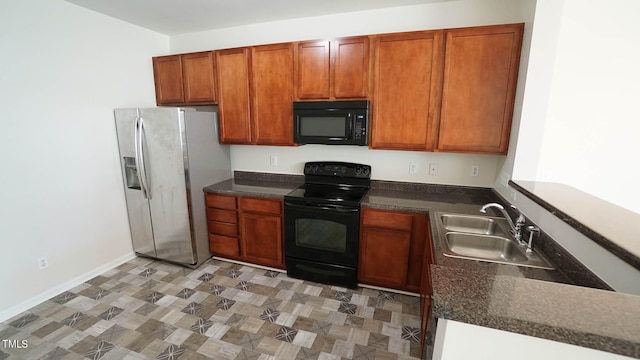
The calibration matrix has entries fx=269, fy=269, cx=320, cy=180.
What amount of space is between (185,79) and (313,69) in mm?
1586

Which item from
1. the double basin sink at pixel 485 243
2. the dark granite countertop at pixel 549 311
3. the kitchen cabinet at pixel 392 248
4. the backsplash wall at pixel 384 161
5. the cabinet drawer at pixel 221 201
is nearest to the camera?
the dark granite countertop at pixel 549 311

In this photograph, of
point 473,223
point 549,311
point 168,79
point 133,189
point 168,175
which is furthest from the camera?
point 168,79

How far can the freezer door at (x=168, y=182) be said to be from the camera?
8.84 feet

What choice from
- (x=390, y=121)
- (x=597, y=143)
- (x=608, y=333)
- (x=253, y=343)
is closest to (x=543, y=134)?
(x=597, y=143)

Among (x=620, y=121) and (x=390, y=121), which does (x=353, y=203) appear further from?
(x=620, y=121)

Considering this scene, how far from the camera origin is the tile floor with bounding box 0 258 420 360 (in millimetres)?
1931

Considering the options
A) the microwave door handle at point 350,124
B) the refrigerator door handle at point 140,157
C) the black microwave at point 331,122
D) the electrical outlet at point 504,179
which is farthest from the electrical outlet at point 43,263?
the electrical outlet at point 504,179

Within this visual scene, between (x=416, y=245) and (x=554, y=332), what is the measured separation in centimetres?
182

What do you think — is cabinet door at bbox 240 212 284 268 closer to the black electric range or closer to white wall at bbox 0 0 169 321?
the black electric range

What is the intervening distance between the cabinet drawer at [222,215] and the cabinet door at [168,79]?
1373 mm

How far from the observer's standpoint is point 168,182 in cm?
285

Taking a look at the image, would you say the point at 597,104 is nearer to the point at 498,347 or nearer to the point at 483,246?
the point at 483,246

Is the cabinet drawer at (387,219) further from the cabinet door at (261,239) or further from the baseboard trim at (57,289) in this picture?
the baseboard trim at (57,289)

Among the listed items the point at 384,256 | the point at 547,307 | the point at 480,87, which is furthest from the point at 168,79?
the point at 547,307
